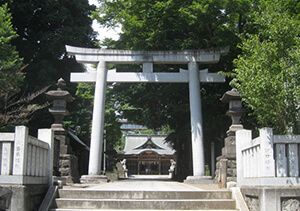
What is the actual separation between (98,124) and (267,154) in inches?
421

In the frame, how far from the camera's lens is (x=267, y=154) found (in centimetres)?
833

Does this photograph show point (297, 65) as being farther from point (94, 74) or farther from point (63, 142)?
point (94, 74)

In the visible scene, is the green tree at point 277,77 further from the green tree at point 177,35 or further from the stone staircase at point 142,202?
the green tree at point 177,35

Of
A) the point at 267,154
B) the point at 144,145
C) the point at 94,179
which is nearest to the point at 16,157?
the point at 267,154

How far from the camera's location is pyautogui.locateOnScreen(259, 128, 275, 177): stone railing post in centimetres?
827

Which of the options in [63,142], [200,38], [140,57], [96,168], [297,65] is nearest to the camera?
[297,65]

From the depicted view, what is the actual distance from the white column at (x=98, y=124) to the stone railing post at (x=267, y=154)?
1025 centimetres

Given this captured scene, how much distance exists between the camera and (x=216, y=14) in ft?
59.4

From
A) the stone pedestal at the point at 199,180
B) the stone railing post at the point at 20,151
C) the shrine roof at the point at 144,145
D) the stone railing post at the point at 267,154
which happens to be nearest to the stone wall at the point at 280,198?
the stone railing post at the point at 267,154

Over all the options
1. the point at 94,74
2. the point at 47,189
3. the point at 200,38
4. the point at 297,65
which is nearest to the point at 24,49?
the point at 94,74

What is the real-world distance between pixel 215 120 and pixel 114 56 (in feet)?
17.8

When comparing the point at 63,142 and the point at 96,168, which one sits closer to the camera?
the point at 63,142

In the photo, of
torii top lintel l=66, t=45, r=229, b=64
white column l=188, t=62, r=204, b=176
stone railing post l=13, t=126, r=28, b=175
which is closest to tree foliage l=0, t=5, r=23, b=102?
torii top lintel l=66, t=45, r=229, b=64

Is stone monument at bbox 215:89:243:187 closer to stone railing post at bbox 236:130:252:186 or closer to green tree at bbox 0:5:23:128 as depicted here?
stone railing post at bbox 236:130:252:186
